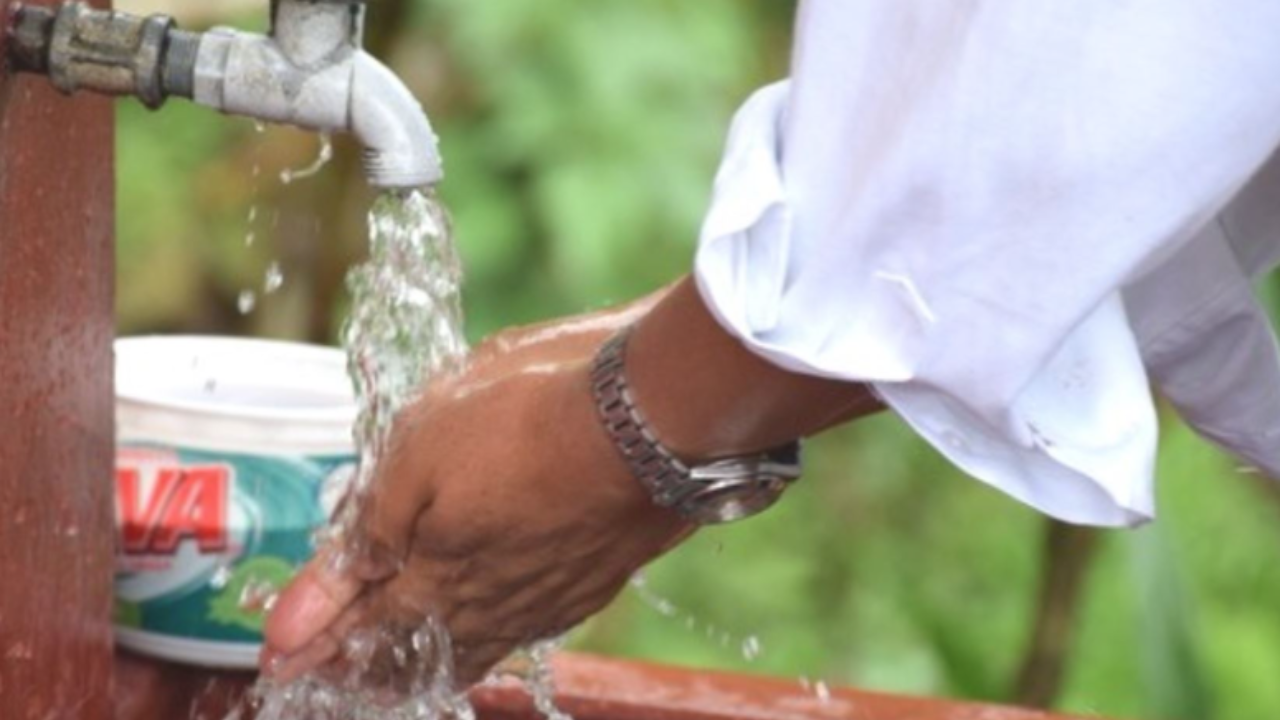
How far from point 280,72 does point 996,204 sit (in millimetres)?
335

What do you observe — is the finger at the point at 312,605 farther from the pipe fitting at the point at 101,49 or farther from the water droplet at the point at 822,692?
the water droplet at the point at 822,692

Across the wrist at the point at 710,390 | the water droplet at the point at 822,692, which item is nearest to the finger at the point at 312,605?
the wrist at the point at 710,390

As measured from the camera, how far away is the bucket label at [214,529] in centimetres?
171

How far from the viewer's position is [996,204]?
1211 millimetres

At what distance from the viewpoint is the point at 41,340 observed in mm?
1506

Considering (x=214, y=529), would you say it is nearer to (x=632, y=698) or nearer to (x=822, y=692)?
(x=632, y=698)

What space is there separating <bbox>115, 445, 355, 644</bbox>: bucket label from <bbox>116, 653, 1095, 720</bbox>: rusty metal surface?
0.04m

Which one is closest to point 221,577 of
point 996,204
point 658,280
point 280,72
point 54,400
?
point 54,400

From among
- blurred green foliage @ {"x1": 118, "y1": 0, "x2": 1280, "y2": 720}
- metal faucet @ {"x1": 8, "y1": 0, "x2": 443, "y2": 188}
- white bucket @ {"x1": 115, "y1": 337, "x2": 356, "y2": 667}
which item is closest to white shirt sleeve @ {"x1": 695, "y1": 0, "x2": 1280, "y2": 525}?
metal faucet @ {"x1": 8, "y1": 0, "x2": 443, "y2": 188}

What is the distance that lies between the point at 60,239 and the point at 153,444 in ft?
0.75

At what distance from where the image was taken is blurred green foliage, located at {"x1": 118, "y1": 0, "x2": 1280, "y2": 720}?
283 cm

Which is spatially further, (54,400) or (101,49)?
(54,400)

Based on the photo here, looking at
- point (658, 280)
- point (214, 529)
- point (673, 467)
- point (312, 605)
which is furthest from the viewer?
point (658, 280)

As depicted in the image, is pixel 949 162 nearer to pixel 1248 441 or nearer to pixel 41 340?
pixel 1248 441
